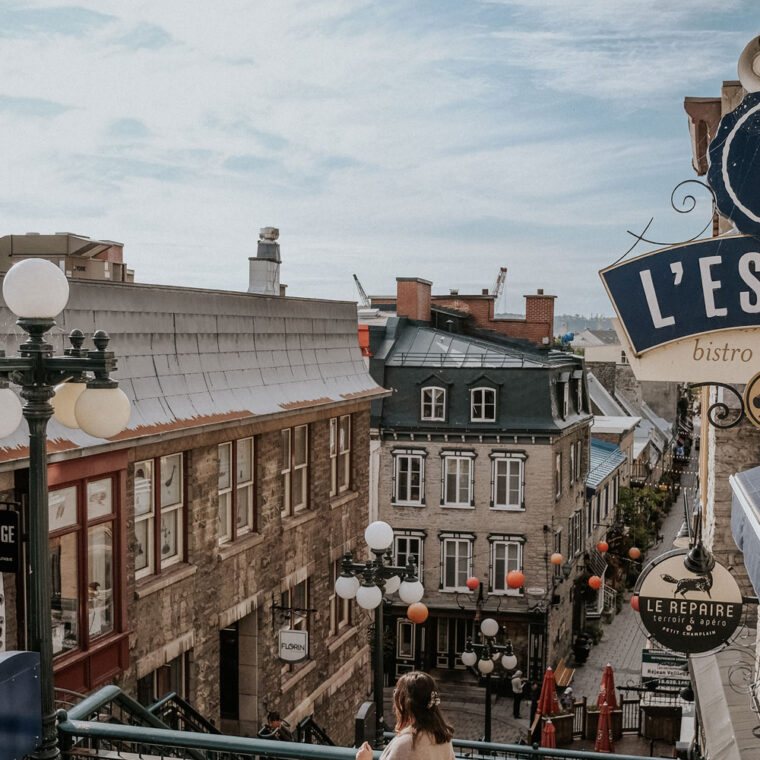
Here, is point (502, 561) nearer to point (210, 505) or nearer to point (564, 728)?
point (564, 728)

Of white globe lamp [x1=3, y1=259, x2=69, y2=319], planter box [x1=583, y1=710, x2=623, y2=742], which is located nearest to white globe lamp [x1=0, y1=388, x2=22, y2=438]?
white globe lamp [x1=3, y1=259, x2=69, y2=319]

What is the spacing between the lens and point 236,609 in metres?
14.1

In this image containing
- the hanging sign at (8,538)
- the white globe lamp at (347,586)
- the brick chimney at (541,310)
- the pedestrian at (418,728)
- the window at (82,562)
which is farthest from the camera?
the brick chimney at (541,310)

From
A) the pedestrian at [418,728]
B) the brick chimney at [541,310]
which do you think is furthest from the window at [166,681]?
the brick chimney at [541,310]

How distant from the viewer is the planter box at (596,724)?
22.7 meters

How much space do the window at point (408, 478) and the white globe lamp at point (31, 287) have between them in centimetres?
2586

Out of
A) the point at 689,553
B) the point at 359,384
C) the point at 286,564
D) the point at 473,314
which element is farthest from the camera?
the point at 473,314

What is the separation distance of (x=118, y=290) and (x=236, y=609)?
550cm

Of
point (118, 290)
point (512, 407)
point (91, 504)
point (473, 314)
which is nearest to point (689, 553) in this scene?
point (91, 504)

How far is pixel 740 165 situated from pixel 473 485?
85.4 ft

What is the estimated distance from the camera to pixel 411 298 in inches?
1369

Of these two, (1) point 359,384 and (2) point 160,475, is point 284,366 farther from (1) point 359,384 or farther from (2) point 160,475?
(2) point 160,475

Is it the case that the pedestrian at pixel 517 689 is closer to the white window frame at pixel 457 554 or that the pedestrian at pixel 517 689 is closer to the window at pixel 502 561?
the window at pixel 502 561

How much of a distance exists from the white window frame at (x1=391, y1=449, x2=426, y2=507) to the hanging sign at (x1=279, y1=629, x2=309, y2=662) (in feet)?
53.2
